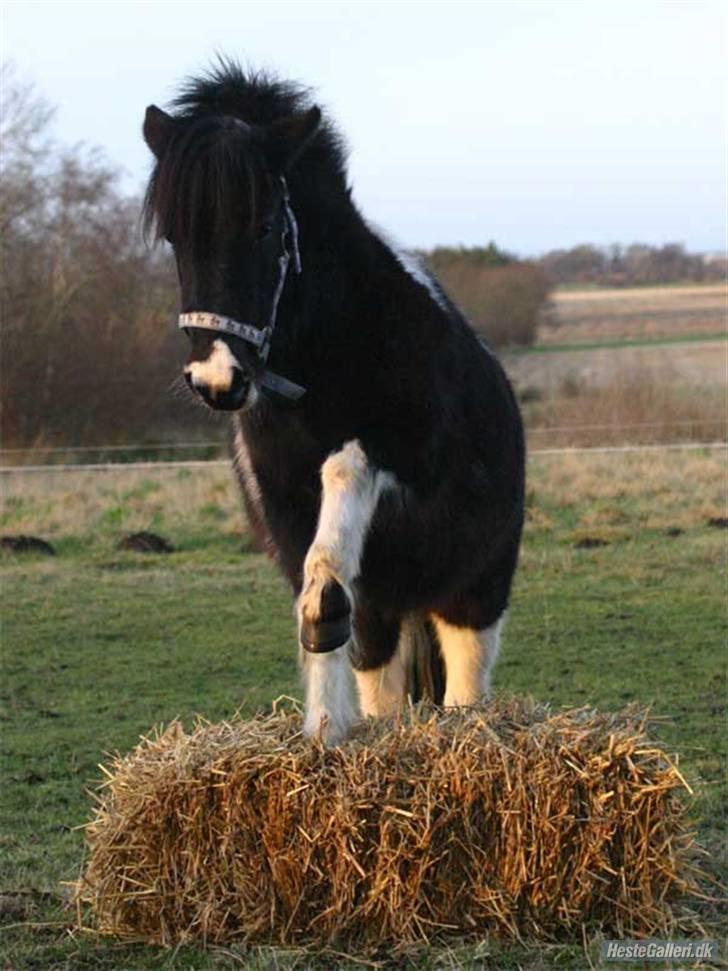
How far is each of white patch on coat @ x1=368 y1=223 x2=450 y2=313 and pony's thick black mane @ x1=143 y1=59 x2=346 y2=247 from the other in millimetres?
275

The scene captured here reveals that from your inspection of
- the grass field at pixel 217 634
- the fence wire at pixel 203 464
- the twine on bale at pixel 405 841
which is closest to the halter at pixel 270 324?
the twine on bale at pixel 405 841

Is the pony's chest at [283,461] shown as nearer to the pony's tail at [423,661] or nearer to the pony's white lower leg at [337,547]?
the pony's white lower leg at [337,547]

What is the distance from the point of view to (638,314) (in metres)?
29.6

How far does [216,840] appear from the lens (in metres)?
4.07

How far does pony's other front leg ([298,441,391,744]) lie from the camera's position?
3986 millimetres

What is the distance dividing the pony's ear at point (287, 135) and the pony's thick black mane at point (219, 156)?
0.09 metres

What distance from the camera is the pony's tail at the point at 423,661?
211 inches

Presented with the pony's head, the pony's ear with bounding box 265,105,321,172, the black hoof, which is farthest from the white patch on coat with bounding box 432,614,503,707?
the pony's ear with bounding box 265,105,321,172

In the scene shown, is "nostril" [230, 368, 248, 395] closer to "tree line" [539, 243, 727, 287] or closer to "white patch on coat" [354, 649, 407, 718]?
"white patch on coat" [354, 649, 407, 718]

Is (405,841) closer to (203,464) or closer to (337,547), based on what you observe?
(337,547)

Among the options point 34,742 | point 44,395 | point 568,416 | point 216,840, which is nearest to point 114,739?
point 34,742

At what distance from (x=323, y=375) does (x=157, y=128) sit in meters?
0.92

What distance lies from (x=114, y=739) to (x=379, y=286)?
342cm

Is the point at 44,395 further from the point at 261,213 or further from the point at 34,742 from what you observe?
the point at 261,213
